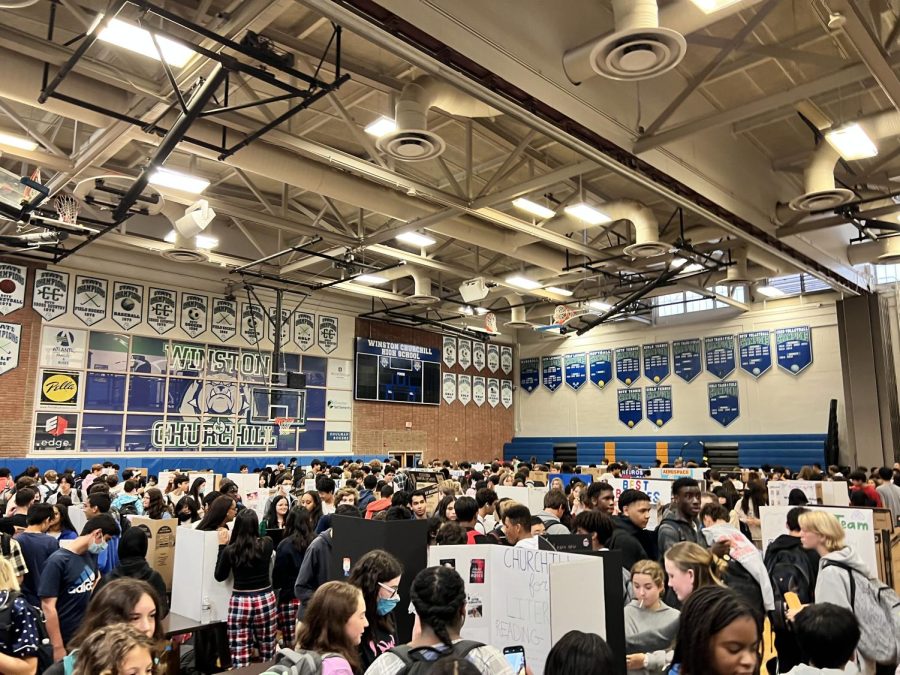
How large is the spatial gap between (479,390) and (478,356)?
1.19 metres

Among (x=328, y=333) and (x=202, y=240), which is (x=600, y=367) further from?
(x=202, y=240)

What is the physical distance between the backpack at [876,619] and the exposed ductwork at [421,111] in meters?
5.51

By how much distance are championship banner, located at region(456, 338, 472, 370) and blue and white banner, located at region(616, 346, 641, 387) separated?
16.3 ft

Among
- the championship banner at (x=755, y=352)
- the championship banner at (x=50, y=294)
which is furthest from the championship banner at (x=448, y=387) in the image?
the championship banner at (x=50, y=294)

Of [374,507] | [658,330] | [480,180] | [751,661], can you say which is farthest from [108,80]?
[658,330]

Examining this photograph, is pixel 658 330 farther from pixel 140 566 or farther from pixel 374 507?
pixel 140 566

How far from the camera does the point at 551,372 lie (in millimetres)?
23375

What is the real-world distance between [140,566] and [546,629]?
2.80 meters

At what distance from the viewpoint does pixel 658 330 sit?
68.7ft

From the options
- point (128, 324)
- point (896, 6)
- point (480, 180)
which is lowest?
point (128, 324)

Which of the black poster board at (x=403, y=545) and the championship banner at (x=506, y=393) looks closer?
the black poster board at (x=403, y=545)

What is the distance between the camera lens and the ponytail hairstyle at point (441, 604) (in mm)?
2230

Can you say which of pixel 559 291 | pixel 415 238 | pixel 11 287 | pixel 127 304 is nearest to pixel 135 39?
pixel 415 238

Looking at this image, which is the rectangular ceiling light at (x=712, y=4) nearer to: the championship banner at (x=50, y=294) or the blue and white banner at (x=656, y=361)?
the championship banner at (x=50, y=294)
